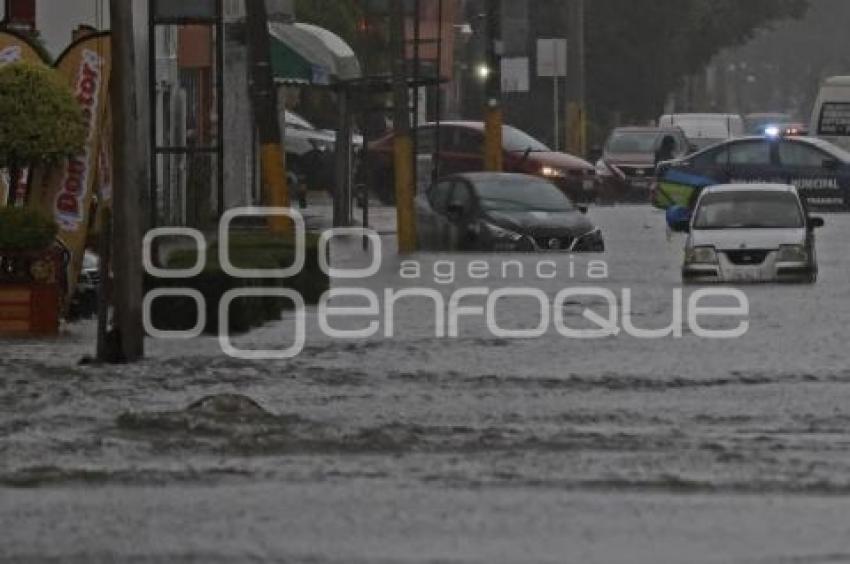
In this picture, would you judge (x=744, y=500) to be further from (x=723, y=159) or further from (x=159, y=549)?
(x=723, y=159)

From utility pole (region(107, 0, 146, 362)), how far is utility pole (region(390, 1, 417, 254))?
16.7 metres

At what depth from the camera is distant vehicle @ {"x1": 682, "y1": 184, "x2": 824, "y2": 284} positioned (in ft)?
103

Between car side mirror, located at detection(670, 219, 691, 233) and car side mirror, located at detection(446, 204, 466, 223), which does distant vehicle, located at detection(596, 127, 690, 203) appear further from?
car side mirror, located at detection(670, 219, 691, 233)

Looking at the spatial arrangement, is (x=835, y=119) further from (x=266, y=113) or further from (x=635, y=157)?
(x=266, y=113)

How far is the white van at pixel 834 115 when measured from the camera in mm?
59812

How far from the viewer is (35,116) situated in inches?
928

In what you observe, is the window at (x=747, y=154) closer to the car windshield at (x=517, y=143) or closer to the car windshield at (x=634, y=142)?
the car windshield at (x=517, y=143)

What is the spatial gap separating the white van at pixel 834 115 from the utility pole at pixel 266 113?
94.7 ft

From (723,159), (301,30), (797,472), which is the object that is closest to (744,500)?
(797,472)

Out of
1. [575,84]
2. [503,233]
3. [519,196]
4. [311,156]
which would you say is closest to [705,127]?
[575,84]

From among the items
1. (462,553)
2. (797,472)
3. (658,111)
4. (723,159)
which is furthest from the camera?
(658,111)

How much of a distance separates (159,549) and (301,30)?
110 ft

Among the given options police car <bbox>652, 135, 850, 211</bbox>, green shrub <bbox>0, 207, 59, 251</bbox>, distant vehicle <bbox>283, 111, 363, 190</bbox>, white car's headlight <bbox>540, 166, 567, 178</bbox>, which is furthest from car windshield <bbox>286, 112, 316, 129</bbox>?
green shrub <bbox>0, 207, 59, 251</bbox>

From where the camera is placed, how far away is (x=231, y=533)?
1198 cm
